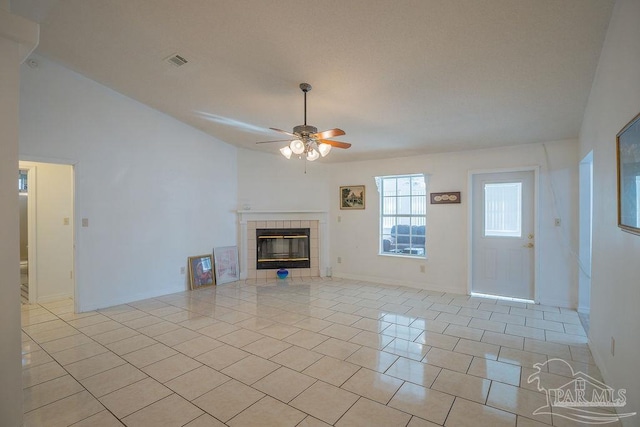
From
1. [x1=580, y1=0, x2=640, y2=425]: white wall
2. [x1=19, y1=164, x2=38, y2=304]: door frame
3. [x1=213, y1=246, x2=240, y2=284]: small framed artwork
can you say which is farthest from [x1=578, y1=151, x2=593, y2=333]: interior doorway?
[x1=19, y1=164, x2=38, y2=304]: door frame

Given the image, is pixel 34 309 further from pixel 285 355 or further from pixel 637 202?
pixel 637 202

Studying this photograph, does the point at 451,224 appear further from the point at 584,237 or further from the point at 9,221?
Result: the point at 9,221

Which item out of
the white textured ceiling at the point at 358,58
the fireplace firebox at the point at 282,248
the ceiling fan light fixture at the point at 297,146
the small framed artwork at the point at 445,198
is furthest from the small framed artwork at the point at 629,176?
the fireplace firebox at the point at 282,248

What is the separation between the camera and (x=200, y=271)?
18.3 ft

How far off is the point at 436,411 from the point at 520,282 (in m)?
3.47

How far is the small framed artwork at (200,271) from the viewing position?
5.44 m

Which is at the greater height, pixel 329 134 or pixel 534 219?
pixel 329 134

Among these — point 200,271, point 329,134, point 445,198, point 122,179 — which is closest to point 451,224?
point 445,198

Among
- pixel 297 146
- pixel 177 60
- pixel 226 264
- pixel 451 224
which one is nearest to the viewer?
pixel 297 146

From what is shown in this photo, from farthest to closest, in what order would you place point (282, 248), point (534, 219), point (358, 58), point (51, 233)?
point (282, 248), point (51, 233), point (534, 219), point (358, 58)

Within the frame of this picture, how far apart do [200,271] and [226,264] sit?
55 centimetres

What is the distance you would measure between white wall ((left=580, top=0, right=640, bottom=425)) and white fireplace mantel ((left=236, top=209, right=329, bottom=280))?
14.5ft

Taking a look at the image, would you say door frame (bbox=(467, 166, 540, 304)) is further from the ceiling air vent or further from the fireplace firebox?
the ceiling air vent

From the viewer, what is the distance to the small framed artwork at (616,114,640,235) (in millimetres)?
1646
